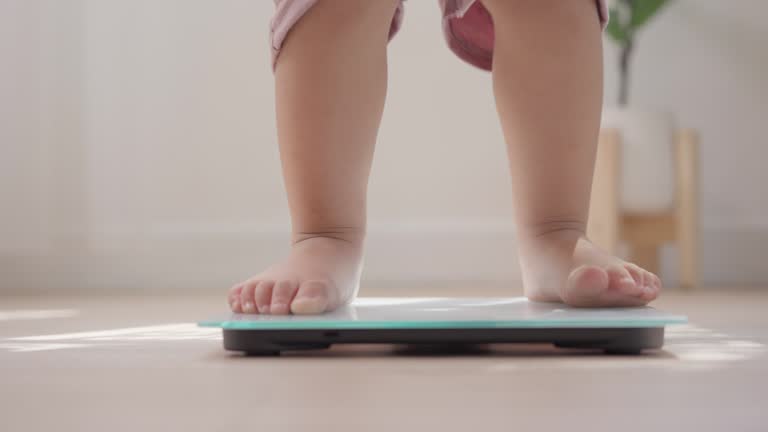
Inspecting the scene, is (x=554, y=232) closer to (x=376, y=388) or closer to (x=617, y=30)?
(x=376, y=388)

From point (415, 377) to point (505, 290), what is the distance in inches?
57.7

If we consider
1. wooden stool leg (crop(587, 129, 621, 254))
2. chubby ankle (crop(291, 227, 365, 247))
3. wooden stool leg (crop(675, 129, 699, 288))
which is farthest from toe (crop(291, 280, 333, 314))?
wooden stool leg (crop(675, 129, 699, 288))

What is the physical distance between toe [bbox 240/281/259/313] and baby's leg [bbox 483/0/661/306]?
11.5 inches

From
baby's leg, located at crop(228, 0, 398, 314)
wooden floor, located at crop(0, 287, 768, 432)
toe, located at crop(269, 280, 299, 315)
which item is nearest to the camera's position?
wooden floor, located at crop(0, 287, 768, 432)

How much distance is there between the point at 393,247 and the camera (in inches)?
95.4

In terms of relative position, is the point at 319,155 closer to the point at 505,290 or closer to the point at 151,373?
the point at 151,373

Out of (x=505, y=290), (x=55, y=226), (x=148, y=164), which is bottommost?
(x=505, y=290)

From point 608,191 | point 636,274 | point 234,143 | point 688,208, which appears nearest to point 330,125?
point 636,274

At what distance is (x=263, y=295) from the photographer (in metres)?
0.83

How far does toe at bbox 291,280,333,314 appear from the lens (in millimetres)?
796

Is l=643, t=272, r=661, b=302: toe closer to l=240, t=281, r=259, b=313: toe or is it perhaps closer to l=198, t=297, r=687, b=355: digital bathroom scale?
l=198, t=297, r=687, b=355: digital bathroom scale

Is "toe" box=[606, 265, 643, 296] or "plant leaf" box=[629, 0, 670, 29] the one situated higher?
"plant leaf" box=[629, 0, 670, 29]

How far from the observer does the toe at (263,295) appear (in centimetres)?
82

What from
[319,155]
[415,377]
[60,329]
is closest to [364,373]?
[415,377]
